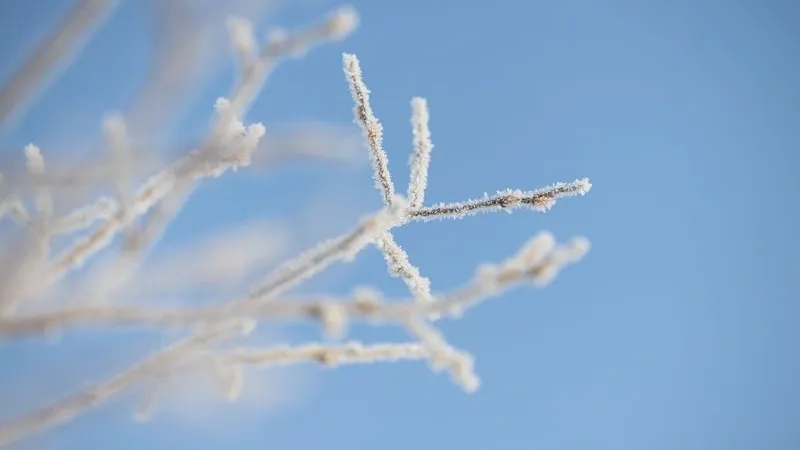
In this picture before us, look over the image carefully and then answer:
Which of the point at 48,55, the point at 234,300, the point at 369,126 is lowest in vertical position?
the point at 234,300

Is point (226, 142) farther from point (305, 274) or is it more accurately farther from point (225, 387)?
point (225, 387)

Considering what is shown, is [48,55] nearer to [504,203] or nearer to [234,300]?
[234,300]

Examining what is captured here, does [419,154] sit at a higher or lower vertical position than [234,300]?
higher

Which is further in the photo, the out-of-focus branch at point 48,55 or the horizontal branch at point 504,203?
the horizontal branch at point 504,203

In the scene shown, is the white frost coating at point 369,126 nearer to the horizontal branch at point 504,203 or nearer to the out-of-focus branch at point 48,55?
the horizontal branch at point 504,203

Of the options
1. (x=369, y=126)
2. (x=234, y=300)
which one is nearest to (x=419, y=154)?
(x=369, y=126)

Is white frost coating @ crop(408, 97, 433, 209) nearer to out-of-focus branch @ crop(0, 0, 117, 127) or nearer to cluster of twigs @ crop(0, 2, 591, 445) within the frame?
cluster of twigs @ crop(0, 2, 591, 445)

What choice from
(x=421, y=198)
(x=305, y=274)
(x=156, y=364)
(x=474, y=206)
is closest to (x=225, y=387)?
(x=156, y=364)

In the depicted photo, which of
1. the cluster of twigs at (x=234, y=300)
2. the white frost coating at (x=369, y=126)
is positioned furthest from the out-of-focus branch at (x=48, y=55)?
Answer: the white frost coating at (x=369, y=126)

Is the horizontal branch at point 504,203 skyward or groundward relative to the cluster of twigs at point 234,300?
skyward

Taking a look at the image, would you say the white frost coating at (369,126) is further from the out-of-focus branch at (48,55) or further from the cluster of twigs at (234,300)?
the out-of-focus branch at (48,55)
